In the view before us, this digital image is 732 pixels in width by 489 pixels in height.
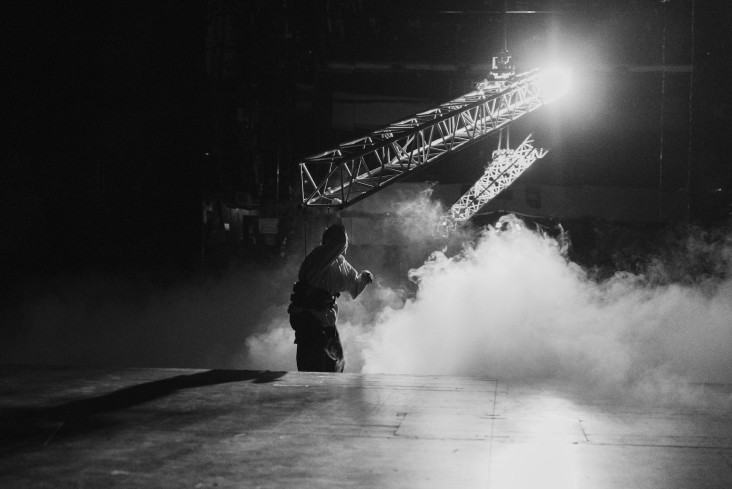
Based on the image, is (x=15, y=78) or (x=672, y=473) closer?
(x=672, y=473)

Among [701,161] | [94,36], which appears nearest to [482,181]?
[701,161]

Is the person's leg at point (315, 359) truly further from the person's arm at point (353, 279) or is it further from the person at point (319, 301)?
the person's arm at point (353, 279)

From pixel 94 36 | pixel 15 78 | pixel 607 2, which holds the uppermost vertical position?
pixel 607 2

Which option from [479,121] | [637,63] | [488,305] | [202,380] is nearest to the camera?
[202,380]

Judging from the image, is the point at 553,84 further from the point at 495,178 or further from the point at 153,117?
the point at 153,117

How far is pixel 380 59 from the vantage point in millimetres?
23891

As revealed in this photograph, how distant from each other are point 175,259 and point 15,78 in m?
4.27

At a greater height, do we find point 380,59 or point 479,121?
point 380,59

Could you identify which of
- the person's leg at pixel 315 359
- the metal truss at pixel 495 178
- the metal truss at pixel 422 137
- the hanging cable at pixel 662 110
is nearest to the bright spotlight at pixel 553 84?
the metal truss at pixel 422 137

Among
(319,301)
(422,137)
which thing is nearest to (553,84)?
(422,137)

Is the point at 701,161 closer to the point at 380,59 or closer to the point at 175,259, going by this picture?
the point at 380,59

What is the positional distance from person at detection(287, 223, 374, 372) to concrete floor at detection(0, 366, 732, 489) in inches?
63.0

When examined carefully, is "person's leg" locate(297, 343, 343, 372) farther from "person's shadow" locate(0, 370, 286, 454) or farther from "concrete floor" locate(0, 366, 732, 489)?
"concrete floor" locate(0, 366, 732, 489)

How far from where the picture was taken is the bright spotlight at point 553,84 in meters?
16.3
